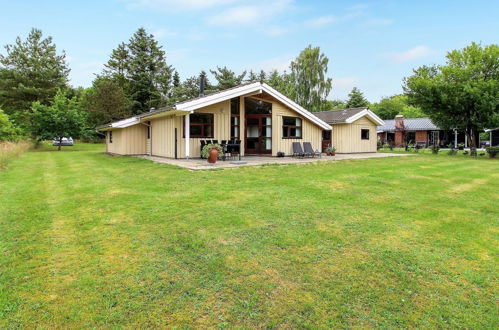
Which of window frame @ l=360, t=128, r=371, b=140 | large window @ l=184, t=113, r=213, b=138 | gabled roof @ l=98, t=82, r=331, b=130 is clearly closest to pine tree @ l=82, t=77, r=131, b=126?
gabled roof @ l=98, t=82, r=331, b=130

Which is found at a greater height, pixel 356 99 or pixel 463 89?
pixel 356 99

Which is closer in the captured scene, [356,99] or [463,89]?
[463,89]

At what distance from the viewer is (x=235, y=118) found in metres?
15.9

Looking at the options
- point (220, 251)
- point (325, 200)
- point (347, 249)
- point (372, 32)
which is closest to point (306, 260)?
point (347, 249)

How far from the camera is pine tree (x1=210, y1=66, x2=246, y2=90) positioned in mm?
38219

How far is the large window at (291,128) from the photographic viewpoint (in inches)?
672

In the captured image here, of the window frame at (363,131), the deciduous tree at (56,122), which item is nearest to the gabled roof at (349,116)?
the window frame at (363,131)

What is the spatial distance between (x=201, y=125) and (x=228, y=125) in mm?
1549

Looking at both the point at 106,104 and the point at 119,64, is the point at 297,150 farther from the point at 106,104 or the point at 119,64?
the point at 119,64

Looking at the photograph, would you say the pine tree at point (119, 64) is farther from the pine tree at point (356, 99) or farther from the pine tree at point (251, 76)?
the pine tree at point (356, 99)

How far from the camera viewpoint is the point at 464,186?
7.88 m

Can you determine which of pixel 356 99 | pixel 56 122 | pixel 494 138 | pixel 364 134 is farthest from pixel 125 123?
pixel 356 99

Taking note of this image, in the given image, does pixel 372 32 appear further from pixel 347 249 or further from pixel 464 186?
pixel 347 249

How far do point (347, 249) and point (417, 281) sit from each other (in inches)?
33.0
